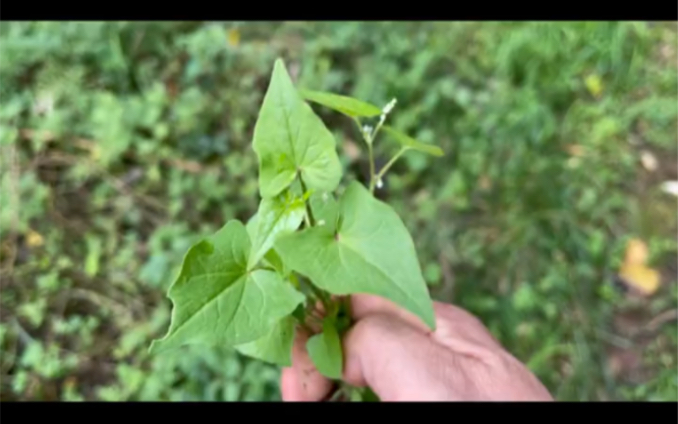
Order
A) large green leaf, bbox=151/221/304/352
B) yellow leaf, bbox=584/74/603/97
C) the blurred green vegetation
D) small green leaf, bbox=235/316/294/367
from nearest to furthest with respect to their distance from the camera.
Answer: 1. large green leaf, bbox=151/221/304/352
2. small green leaf, bbox=235/316/294/367
3. the blurred green vegetation
4. yellow leaf, bbox=584/74/603/97

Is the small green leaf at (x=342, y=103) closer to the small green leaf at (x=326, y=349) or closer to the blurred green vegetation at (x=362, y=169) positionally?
the small green leaf at (x=326, y=349)

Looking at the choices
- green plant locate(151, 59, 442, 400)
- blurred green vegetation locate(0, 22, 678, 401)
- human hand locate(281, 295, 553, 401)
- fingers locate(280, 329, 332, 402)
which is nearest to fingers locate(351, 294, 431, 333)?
human hand locate(281, 295, 553, 401)

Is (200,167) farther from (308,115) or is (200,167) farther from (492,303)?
(308,115)

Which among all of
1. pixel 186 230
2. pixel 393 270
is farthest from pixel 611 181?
pixel 393 270

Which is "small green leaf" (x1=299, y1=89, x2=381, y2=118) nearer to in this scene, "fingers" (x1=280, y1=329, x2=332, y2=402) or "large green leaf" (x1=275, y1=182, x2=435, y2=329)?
"large green leaf" (x1=275, y1=182, x2=435, y2=329)

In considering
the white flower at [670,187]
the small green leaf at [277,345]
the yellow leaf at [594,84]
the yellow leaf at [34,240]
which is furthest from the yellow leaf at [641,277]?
the yellow leaf at [34,240]

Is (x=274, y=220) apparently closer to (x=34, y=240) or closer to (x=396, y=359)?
(x=396, y=359)
